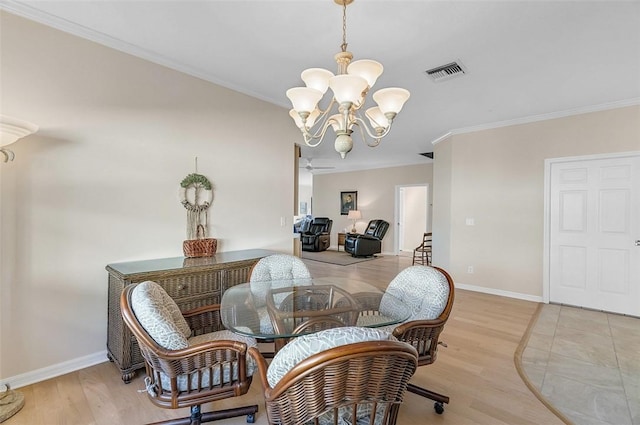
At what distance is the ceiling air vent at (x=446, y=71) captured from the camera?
2.73m

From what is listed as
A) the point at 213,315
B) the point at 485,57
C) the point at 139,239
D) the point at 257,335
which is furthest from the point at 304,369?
the point at 485,57

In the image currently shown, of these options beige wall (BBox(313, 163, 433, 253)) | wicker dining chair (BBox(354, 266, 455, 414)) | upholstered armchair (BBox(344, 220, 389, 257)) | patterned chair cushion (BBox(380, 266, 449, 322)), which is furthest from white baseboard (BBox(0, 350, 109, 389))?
beige wall (BBox(313, 163, 433, 253))

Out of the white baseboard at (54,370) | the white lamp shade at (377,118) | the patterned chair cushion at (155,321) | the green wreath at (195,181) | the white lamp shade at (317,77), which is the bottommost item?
the white baseboard at (54,370)

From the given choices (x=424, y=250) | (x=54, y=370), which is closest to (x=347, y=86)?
(x=54, y=370)

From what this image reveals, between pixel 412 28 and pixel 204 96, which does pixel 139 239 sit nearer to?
pixel 204 96

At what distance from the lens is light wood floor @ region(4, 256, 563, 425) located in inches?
69.1

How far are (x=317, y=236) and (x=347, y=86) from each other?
7118 mm

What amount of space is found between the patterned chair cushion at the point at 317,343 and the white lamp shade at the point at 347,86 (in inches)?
49.3

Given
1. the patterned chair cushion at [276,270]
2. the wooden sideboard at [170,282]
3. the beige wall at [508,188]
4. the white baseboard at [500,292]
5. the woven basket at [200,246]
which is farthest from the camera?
the white baseboard at [500,292]

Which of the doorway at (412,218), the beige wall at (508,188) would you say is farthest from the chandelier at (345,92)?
the doorway at (412,218)

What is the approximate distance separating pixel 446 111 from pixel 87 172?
13.3 feet

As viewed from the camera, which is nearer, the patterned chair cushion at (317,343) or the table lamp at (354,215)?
the patterned chair cushion at (317,343)

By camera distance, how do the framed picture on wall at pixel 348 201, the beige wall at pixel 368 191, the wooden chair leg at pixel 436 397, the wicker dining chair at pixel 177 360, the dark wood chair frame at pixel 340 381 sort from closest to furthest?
the dark wood chair frame at pixel 340 381 < the wicker dining chair at pixel 177 360 < the wooden chair leg at pixel 436 397 < the beige wall at pixel 368 191 < the framed picture on wall at pixel 348 201

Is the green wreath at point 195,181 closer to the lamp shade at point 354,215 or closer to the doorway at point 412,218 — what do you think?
the lamp shade at point 354,215
